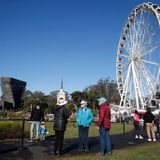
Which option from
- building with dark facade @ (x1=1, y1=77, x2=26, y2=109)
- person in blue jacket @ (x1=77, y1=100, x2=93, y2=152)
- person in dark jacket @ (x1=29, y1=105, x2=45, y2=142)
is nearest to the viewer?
person in blue jacket @ (x1=77, y1=100, x2=93, y2=152)

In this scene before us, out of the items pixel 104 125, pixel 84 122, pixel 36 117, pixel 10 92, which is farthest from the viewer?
pixel 10 92

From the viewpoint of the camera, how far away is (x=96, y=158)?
9.98 meters

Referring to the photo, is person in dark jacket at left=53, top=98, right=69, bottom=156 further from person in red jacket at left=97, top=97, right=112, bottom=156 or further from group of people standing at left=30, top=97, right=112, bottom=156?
person in red jacket at left=97, top=97, right=112, bottom=156

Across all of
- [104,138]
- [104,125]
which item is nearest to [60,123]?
[104,125]

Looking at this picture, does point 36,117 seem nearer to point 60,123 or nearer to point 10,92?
point 60,123

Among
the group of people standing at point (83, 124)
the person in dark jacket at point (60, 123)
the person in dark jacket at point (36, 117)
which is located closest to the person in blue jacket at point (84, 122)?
the group of people standing at point (83, 124)

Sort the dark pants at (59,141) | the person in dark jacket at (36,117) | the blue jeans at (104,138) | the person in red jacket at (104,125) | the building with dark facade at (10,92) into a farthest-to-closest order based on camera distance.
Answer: the building with dark facade at (10,92)
the person in dark jacket at (36,117)
the blue jeans at (104,138)
the person in red jacket at (104,125)
the dark pants at (59,141)

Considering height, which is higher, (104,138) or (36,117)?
(36,117)

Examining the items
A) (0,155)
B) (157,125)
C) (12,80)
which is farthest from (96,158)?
(12,80)

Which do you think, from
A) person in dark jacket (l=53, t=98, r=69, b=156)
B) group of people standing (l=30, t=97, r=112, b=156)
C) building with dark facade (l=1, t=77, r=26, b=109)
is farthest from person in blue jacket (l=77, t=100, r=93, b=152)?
building with dark facade (l=1, t=77, r=26, b=109)

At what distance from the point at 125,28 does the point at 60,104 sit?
41.3 m

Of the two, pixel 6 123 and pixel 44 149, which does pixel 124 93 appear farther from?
pixel 44 149

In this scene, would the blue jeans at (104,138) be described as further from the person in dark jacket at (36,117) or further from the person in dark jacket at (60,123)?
the person in dark jacket at (36,117)

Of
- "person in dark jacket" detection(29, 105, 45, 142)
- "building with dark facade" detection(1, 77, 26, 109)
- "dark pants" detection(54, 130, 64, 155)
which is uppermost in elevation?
"building with dark facade" detection(1, 77, 26, 109)
